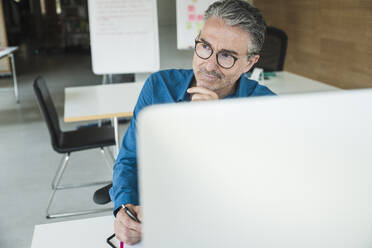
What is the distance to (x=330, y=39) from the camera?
3.87m

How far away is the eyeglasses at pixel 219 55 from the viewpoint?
125 centimetres

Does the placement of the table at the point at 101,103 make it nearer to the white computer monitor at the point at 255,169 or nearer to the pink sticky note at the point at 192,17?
the pink sticky note at the point at 192,17

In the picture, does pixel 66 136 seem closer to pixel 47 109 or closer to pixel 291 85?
pixel 47 109

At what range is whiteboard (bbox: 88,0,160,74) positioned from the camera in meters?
4.02

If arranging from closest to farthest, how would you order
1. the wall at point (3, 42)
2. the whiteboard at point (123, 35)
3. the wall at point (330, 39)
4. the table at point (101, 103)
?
the table at point (101, 103), the wall at point (330, 39), the whiteboard at point (123, 35), the wall at point (3, 42)

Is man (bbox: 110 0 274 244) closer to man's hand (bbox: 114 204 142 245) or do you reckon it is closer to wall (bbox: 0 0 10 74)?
man's hand (bbox: 114 204 142 245)

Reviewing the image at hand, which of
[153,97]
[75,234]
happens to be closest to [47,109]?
[153,97]

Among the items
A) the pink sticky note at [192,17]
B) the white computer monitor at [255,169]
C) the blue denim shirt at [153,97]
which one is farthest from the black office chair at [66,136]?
the white computer monitor at [255,169]

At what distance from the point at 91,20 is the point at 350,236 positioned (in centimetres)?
380

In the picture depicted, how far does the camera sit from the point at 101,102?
2.91 meters

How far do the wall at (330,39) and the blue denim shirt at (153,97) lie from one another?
2.32 metres

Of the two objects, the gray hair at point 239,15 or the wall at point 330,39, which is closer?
the gray hair at point 239,15

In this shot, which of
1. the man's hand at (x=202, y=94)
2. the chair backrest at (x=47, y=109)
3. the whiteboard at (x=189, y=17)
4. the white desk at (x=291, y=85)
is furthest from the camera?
the whiteboard at (x=189, y=17)

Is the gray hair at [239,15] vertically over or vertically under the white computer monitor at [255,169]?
over
